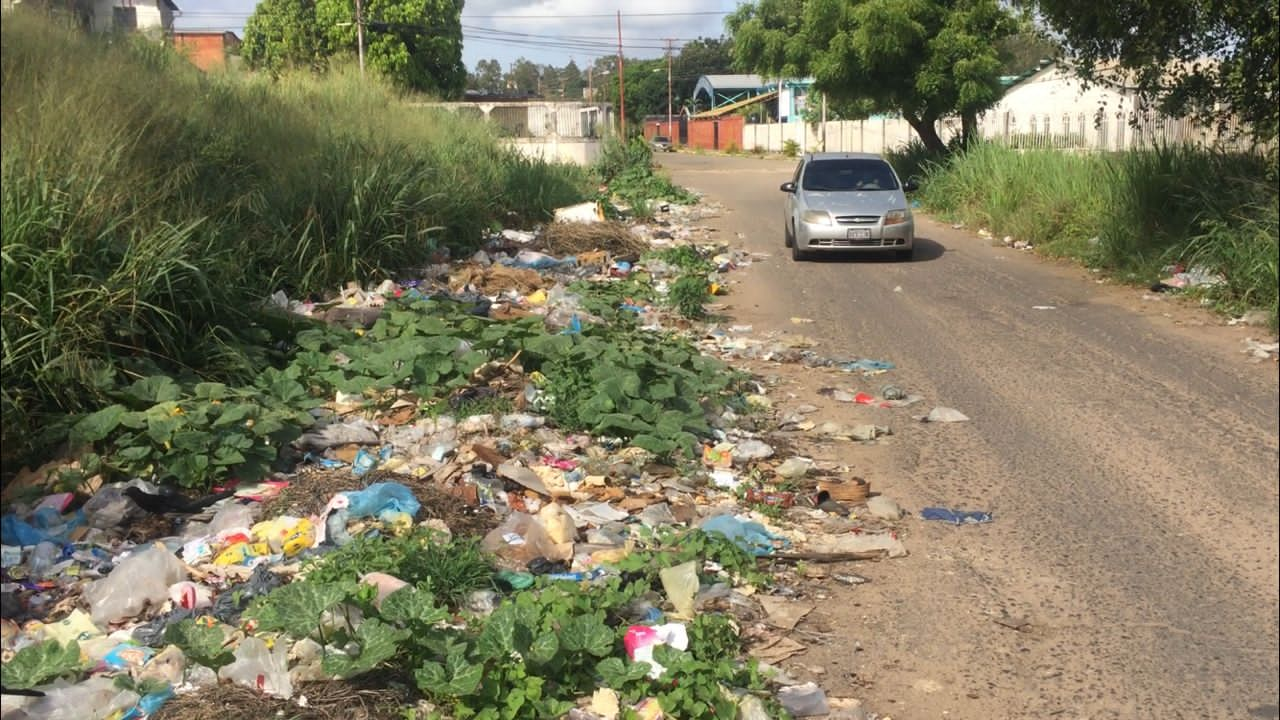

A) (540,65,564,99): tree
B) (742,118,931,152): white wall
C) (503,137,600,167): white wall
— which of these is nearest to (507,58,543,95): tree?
(540,65,564,99): tree

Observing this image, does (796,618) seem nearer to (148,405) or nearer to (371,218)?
(148,405)

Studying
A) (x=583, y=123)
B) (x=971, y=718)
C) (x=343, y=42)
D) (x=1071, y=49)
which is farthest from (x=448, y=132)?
(x=343, y=42)

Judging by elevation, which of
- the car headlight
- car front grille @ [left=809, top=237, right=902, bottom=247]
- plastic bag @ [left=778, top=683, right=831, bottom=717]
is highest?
the car headlight

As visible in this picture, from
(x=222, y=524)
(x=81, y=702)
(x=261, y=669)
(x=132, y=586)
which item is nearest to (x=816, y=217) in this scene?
A: (x=222, y=524)

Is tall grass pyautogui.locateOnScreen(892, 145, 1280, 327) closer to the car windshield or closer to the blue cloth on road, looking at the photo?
the car windshield

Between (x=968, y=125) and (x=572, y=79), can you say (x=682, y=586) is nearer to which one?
(x=968, y=125)

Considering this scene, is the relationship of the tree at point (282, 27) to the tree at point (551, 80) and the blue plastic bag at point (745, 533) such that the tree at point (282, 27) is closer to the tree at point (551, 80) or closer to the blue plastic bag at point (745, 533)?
the blue plastic bag at point (745, 533)

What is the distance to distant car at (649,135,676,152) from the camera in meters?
77.0

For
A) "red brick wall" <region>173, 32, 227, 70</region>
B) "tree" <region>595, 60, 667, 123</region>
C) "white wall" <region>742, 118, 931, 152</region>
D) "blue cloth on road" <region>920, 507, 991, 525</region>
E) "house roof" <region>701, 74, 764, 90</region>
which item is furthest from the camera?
"tree" <region>595, 60, 667, 123</region>

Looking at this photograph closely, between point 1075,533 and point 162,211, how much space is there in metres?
6.16

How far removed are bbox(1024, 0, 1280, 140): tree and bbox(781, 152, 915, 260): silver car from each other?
3923 mm

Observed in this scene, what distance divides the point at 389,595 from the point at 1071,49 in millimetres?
12351

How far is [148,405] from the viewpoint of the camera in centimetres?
648

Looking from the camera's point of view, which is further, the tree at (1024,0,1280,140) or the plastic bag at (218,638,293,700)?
the tree at (1024,0,1280,140)
